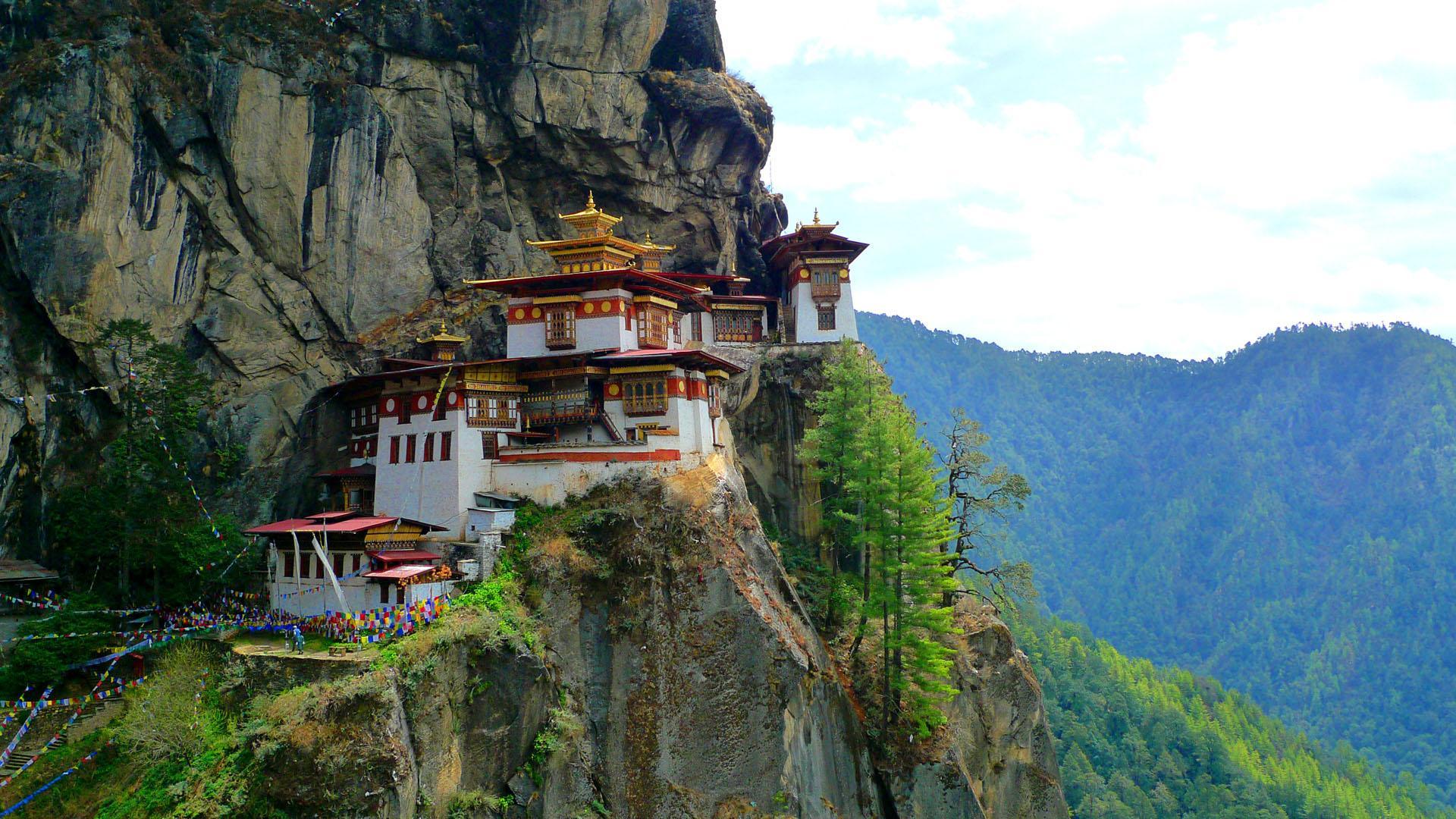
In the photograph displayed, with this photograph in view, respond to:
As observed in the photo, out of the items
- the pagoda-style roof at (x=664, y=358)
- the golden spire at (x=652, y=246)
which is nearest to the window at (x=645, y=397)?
the pagoda-style roof at (x=664, y=358)

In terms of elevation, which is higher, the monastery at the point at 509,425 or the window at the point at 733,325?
the window at the point at 733,325

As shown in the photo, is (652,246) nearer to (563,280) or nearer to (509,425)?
(563,280)

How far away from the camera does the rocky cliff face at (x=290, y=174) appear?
42969mm

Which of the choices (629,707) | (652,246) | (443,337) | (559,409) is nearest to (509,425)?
(559,409)

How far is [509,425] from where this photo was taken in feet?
143

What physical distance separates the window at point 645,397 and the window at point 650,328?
4.29 m

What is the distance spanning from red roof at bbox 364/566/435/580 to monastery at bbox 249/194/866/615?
0.29 ft

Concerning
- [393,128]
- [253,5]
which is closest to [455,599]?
[393,128]

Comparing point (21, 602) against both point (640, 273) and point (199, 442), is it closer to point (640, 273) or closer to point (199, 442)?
point (199, 442)

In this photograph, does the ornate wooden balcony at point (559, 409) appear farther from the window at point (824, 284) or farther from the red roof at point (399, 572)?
the window at point (824, 284)

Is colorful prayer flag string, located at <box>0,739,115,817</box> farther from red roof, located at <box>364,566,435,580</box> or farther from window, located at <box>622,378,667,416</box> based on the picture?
window, located at <box>622,378,667,416</box>

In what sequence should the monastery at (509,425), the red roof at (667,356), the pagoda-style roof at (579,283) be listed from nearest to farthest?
the monastery at (509,425)
the red roof at (667,356)
the pagoda-style roof at (579,283)

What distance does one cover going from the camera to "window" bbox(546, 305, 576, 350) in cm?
4700

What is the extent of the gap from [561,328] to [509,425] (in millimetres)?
5715
